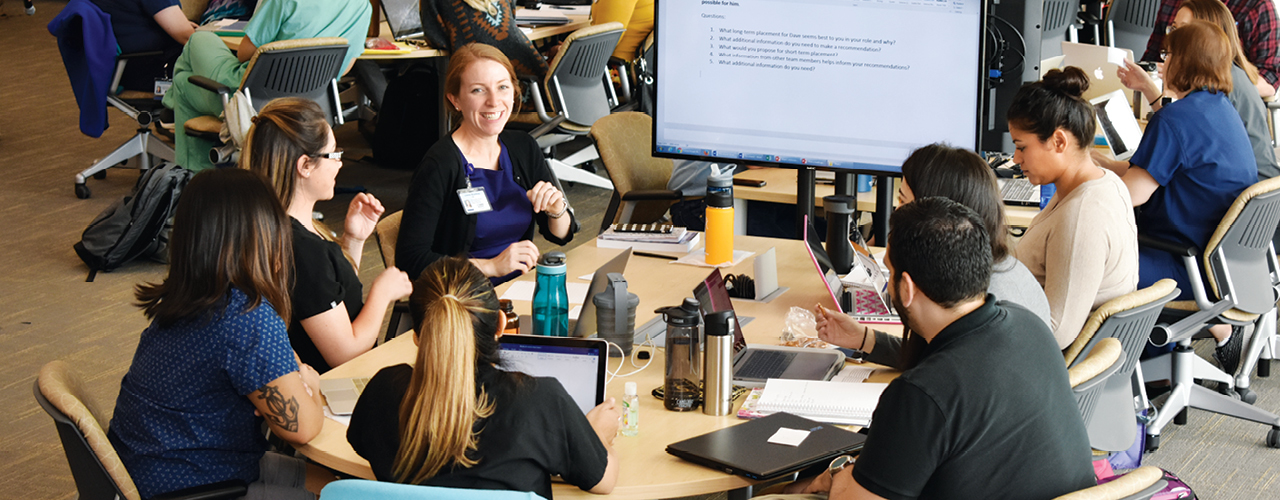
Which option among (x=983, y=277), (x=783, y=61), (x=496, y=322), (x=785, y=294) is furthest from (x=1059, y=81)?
(x=496, y=322)

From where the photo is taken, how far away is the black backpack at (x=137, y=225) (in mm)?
4941

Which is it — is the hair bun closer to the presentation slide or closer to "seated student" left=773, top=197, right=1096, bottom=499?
the presentation slide

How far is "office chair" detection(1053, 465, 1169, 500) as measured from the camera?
1.53 metres

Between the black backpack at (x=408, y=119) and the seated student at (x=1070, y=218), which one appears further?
the black backpack at (x=408, y=119)

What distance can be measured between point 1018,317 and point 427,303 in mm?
892

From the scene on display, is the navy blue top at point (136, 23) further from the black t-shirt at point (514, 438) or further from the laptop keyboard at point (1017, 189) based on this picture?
the black t-shirt at point (514, 438)

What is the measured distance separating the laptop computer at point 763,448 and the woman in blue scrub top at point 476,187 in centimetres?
124

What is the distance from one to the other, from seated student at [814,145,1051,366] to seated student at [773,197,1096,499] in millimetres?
492

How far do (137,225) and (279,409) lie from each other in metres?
3.40

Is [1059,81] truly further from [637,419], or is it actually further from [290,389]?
[290,389]

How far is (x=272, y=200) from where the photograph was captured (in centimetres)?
210

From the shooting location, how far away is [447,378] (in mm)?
1647

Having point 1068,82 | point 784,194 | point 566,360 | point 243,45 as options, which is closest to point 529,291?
point 566,360

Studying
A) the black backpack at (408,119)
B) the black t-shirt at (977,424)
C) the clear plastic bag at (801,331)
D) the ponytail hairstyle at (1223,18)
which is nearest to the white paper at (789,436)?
the black t-shirt at (977,424)
